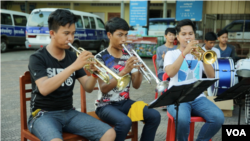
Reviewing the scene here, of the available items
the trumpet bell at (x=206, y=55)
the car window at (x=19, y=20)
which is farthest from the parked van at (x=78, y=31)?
the trumpet bell at (x=206, y=55)

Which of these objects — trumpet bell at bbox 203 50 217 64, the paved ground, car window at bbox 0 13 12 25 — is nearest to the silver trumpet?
the paved ground

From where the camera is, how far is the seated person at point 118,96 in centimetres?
251

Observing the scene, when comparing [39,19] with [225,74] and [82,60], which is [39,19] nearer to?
[225,74]

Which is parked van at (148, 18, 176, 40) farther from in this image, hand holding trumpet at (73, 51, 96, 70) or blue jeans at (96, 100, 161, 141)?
hand holding trumpet at (73, 51, 96, 70)

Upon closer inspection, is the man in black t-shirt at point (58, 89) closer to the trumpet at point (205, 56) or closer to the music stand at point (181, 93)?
the music stand at point (181, 93)

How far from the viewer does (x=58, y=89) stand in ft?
7.88

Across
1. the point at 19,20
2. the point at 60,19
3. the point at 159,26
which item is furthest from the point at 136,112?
the point at 19,20

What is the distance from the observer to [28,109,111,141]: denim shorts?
2.19 m

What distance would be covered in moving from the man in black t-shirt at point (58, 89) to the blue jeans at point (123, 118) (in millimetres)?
190

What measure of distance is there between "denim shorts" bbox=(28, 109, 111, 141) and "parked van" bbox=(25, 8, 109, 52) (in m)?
9.73

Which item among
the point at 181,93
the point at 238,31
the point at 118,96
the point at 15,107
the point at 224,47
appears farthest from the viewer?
the point at 238,31

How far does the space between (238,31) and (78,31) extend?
22.8 feet

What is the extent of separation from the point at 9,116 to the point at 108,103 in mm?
2399

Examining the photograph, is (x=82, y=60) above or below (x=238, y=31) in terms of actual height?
below
